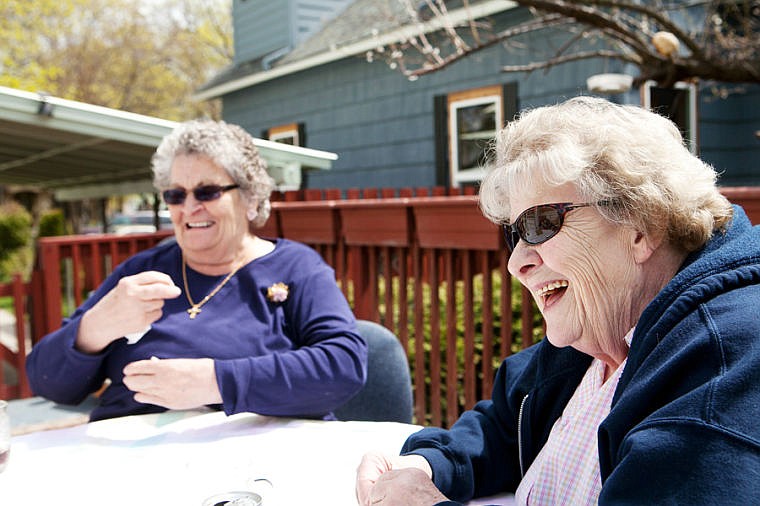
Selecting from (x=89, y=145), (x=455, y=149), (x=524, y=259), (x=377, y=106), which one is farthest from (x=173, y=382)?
(x=377, y=106)

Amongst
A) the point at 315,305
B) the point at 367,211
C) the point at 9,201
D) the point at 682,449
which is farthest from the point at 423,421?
the point at 9,201

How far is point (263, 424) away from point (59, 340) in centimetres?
75

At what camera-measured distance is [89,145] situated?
4.69m

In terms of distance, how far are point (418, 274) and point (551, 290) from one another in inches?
82.6

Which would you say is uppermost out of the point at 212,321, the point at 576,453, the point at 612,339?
the point at 612,339

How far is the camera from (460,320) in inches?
161

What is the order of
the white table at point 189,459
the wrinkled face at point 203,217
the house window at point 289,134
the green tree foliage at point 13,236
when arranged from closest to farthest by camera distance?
the white table at point 189,459
the wrinkled face at point 203,217
the house window at point 289,134
the green tree foliage at point 13,236

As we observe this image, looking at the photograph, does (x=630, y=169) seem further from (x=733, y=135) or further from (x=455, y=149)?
(x=455, y=149)

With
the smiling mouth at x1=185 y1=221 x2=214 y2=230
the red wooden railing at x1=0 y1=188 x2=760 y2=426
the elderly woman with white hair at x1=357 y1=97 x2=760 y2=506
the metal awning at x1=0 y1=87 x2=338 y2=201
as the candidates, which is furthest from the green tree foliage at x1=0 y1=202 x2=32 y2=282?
the elderly woman with white hair at x1=357 y1=97 x2=760 y2=506

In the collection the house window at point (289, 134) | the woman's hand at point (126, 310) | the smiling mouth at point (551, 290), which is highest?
the house window at point (289, 134)

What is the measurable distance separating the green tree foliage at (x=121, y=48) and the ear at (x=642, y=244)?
1681cm

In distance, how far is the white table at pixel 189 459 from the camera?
1554 mm

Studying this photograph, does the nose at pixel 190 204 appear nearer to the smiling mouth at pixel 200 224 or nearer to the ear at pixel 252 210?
the smiling mouth at pixel 200 224

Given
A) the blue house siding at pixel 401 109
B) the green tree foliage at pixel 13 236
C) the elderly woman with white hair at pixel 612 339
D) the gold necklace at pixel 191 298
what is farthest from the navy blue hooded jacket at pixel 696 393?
the green tree foliage at pixel 13 236
